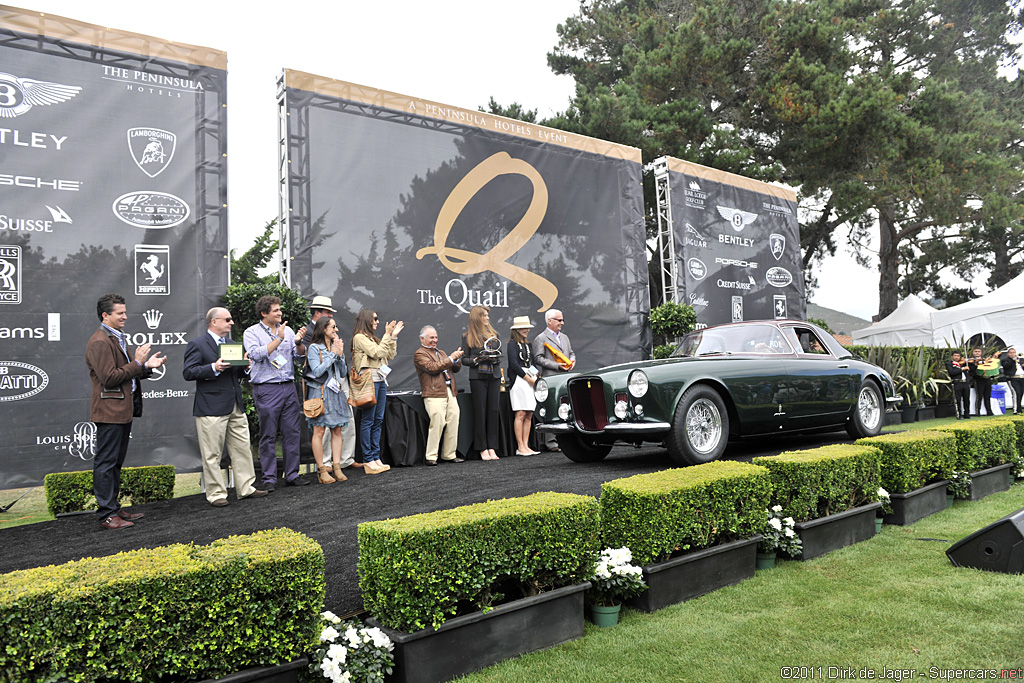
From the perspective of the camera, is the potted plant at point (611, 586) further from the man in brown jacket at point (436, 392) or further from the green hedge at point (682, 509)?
the man in brown jacket at point (436, 392)

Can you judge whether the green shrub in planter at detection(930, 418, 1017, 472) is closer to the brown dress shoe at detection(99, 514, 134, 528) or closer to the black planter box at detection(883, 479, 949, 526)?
the black planter box at detection(883, 479, 949, 526)

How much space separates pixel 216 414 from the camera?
5.14 m

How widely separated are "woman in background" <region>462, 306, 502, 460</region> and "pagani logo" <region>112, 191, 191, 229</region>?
11.4ft

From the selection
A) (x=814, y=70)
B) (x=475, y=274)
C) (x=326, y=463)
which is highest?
(x=814, y=70)

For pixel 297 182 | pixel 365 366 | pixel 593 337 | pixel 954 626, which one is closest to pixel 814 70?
pixel 593 337

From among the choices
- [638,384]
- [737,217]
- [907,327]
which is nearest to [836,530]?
[638,384]

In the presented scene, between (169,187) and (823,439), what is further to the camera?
(823,439)

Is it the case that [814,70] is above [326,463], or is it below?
above

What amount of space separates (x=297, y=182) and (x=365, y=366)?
9.59 ft

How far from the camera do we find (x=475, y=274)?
9.55m

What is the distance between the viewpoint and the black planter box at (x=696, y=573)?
318cm

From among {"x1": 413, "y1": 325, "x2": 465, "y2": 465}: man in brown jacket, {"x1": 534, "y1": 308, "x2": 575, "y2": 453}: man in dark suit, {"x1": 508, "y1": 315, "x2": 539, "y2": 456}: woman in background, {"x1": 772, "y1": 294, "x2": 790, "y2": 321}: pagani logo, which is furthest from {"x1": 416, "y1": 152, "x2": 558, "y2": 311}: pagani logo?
{"x1": 772, "y1": 294, "x2": 790, "y2": 321}: pagani logo

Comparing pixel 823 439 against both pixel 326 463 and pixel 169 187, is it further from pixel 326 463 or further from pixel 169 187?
pixel 169 187

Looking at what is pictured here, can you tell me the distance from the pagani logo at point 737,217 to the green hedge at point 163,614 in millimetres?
12594
